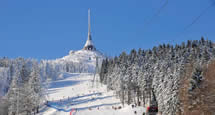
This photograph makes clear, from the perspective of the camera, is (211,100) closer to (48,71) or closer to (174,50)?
(174,50)

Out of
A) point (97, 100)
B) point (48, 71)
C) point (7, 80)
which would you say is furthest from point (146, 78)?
point (48, 71)

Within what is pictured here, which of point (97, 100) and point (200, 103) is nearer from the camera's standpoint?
point (200, 103)

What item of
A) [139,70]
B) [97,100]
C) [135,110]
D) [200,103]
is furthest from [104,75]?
[200,103]

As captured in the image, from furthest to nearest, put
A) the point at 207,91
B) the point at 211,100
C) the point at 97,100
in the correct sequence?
the point at 97,100, the point at 207,91, the point at 211,100

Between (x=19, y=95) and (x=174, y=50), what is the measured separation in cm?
5326

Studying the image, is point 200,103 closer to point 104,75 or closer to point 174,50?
point 174,50

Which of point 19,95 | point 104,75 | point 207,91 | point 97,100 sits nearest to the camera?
point 207,91

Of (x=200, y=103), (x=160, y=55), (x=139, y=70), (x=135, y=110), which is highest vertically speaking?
(x=160, y=55)

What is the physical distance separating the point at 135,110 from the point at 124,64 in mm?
35731

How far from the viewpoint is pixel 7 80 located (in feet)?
426

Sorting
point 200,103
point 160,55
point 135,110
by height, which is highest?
point 160,55

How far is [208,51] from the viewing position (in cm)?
7956

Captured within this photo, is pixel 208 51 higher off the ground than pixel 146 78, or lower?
higher

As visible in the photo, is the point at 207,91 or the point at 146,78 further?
the point at 146,78
